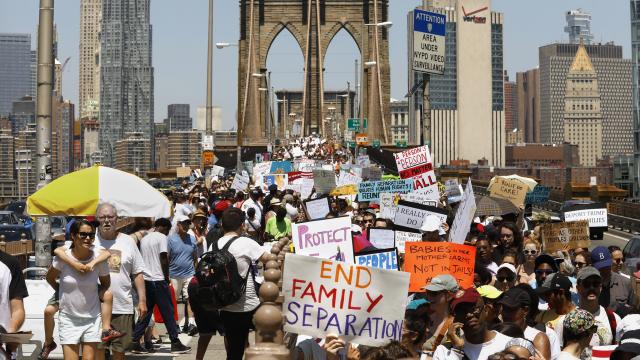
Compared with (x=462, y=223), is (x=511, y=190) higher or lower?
higher

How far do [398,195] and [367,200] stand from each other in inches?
53.3

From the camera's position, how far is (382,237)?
43.5ft

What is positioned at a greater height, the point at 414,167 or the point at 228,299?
the point at 414,167

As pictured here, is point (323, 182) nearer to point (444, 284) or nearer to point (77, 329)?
point (77, 329)

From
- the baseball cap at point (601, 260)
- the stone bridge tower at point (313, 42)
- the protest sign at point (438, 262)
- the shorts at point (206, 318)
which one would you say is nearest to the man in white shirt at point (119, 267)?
the shorts at point (206, 318)

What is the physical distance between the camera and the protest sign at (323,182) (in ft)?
81.5

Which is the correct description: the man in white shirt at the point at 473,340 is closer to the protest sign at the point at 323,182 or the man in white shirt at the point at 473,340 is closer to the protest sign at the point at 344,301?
the protest sign at the point at 344,301

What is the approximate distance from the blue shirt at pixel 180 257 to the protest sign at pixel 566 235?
3.76 m

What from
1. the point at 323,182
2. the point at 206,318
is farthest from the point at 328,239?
the point at 323,182

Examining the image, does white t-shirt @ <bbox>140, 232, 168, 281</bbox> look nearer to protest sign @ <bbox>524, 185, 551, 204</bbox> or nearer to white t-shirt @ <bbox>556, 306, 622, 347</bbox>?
white t-shirt @ <bbox>556, 306, 622, 347</bbox>

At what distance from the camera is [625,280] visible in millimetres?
10555

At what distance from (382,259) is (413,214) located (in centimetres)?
442

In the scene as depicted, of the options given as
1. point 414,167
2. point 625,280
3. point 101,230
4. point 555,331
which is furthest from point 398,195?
point 555,331

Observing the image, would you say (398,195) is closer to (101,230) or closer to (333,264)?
(101,230)
